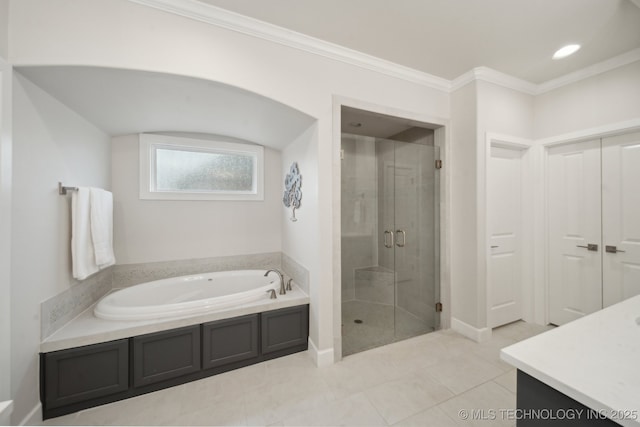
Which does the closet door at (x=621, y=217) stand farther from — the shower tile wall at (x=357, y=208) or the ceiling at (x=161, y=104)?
the ceiling at (x=161, y=104)

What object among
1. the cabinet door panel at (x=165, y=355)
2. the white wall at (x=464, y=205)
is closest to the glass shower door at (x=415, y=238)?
the white wall at (x=464, y=205)

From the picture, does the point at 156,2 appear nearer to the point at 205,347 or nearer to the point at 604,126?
the point at 205,347

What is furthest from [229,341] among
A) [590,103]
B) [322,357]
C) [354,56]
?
[590,103]

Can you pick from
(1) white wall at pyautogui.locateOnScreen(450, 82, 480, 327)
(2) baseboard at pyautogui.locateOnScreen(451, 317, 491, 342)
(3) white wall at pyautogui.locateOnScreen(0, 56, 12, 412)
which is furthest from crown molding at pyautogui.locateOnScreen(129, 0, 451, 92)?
(2) baseboard at pyautogui.locateOnScreen(451, 317, 491, 342)

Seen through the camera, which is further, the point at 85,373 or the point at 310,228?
the point at 310,228

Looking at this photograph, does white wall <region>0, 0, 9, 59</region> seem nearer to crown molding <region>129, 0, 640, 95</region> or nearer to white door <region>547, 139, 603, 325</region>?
crown molding <region>129, 0, 640, 95</region>

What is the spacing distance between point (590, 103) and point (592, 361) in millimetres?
2830

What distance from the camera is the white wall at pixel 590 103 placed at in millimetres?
2096

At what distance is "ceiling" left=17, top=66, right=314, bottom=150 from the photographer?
1.55 m

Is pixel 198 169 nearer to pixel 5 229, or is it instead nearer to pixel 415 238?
pixel 5 229

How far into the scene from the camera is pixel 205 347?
6.16ft

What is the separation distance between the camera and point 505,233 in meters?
2.61

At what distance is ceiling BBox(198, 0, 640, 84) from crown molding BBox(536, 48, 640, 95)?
0.19ft

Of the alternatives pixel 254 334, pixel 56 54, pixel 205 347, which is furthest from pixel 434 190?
pixel 56 54
